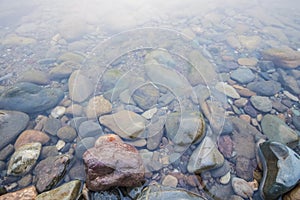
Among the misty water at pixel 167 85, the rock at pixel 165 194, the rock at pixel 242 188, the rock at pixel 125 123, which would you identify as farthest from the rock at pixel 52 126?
the rock at pixel 242 188

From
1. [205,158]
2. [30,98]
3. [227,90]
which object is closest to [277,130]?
[227,90]

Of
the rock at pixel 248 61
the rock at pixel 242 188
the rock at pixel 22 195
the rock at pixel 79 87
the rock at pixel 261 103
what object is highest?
the rock at pixel 79 87

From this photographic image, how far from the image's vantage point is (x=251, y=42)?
192 inches

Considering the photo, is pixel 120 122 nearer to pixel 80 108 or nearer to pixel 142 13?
pixel 80 108

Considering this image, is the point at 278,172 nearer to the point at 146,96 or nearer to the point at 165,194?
the point at 165,194

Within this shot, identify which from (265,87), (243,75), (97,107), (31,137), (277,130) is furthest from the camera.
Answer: (243,75)

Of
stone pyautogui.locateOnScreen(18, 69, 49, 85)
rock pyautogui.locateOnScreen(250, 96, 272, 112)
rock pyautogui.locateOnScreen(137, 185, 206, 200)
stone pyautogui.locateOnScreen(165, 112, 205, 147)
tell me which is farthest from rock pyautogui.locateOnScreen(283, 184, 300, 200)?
stone pyautogui.locateOnScreen(18, 69, 49, 85)

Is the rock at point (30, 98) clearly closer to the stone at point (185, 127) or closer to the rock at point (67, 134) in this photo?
the rock at point (67, 134)

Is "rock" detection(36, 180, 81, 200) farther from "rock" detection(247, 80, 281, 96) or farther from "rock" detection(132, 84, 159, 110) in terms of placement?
"rock" detection(247, 80, 281, 96)

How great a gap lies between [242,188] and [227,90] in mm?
1647

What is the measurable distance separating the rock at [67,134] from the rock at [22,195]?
0.72 metres

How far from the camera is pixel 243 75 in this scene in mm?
3830

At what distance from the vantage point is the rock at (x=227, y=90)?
3421mm

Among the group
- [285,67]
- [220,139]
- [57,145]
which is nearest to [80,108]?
[57,145]
